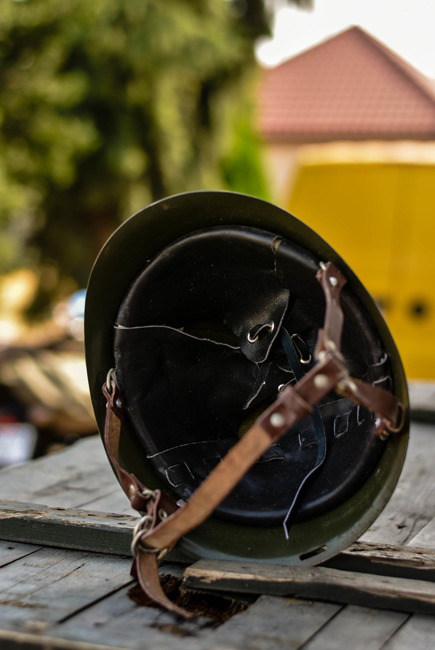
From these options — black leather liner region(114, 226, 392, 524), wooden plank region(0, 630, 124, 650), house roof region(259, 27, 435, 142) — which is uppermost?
black leather liner region(114, 226, 392, 524)

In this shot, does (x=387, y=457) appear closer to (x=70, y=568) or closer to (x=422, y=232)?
(x=70, y=568)

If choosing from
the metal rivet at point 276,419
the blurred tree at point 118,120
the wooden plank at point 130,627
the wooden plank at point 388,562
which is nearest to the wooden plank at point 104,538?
the wooden plank at point 388,562

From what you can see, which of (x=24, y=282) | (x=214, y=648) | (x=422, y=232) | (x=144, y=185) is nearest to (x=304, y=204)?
(x=422, y=232)

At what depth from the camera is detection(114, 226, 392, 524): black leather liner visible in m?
1.47

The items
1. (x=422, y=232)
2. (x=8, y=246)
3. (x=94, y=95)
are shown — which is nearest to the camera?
(x=422, y=232)

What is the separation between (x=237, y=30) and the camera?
1409 cm

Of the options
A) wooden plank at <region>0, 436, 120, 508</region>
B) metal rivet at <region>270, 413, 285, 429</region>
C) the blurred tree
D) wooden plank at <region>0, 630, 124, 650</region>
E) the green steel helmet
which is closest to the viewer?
wooden plank at <region>0, 630, 124, 650</region>

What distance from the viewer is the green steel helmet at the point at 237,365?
1412 mm

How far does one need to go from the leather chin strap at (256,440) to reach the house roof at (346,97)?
19.6m

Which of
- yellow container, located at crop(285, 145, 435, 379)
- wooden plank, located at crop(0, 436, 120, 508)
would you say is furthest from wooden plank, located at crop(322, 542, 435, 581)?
yellow container, located at crop(285, 145, 435, 379)

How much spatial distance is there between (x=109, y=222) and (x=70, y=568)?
1213cm

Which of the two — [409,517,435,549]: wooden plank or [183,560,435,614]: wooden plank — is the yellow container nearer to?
[409,517,435,549]: wooden plank

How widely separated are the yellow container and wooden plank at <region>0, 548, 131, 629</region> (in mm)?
3532

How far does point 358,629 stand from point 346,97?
21395 mm
